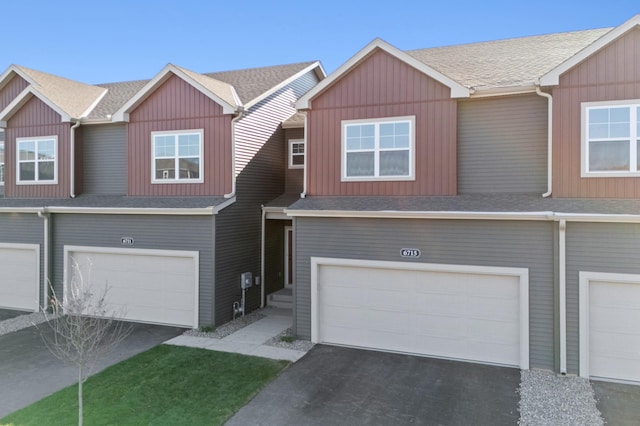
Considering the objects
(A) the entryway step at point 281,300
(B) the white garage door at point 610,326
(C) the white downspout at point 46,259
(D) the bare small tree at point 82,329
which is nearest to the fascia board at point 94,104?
(C) the white downspout at point 46,259

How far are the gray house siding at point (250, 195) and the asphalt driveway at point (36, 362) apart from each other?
2059mm

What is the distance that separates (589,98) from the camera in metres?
9.49

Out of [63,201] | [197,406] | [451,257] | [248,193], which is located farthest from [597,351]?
[63,201]

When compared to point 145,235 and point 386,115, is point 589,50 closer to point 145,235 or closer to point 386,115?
point 386,115

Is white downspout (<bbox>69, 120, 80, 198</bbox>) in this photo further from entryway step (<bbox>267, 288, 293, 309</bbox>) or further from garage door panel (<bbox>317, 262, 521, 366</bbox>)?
garage door panel (<bbox>317, 262, 521, 366</bbox>)

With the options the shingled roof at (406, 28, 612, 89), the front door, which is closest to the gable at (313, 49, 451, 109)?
the shingled roof at (406, 28, 612, 89)

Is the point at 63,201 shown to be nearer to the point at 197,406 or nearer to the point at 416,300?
the point at 197,406

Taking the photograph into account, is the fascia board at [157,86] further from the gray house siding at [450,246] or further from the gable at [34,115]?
the gray house siding at [450,246]

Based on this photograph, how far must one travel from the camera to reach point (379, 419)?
23.9 ft

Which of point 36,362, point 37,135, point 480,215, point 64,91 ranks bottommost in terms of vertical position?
point 36,362

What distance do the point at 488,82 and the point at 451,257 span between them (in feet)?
16.0

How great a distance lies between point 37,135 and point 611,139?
17381 mm

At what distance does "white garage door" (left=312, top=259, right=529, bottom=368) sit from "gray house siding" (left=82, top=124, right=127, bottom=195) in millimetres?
8100

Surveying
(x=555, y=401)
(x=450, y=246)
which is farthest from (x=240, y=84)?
(x=555, y=401)
